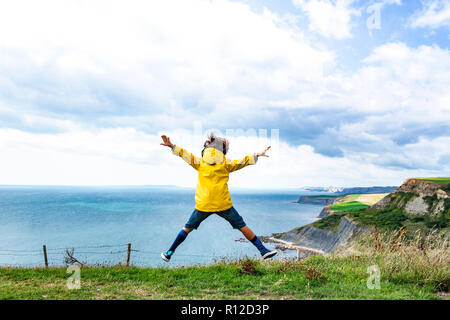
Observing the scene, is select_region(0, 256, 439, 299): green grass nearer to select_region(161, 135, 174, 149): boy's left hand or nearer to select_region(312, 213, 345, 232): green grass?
select_region(161, 135, 174, 149): boy's left hand

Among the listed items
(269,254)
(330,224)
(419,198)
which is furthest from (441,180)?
(269,254)

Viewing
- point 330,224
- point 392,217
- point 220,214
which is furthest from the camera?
point 330,224

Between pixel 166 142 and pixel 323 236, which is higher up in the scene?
pixel 166 142

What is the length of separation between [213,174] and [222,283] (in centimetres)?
193

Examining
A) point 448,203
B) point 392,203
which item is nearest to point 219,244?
point 392,203

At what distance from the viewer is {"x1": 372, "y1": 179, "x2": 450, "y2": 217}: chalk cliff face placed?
175ft

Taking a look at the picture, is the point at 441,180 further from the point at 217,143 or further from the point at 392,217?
the point at 217,143

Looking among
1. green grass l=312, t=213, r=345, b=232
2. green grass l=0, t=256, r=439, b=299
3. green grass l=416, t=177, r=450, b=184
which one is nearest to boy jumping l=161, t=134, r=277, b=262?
green grass l=0, t=256, r=439, b=299

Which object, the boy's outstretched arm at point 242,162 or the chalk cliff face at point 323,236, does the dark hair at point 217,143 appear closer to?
the boy's outstretched arm at point 242,162

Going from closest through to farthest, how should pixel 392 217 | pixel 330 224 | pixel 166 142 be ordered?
pixel 166 142, pixel 392 217, pixel 330 224

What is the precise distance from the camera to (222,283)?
5.23 metres

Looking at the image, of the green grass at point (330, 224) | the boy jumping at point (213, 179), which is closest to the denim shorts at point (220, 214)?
the boy jumping at point (213, 179)

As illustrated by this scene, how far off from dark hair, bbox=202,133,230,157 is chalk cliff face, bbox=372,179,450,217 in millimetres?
59247
